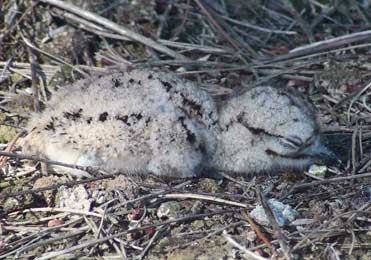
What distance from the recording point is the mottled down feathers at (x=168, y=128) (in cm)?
436

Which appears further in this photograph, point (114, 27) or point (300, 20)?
point (300, 20)

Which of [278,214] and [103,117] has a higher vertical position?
[103,117]

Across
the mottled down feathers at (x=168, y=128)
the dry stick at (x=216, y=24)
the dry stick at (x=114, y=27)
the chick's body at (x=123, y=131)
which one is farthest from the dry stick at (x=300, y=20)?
the chick's body at (x=123, y=131)

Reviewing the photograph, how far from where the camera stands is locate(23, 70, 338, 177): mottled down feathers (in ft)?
14.3

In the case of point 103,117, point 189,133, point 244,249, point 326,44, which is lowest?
point 244,249

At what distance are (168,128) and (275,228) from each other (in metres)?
0.90

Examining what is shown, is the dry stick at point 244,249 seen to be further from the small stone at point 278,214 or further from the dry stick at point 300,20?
the dry stick at point 300,20

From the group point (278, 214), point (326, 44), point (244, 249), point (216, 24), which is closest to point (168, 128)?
point (278, 214)

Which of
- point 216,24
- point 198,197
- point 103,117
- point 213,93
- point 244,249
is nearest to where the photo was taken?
point 244,249

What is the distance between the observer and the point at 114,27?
5.66 meters

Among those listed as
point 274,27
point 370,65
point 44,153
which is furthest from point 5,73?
point 370,65

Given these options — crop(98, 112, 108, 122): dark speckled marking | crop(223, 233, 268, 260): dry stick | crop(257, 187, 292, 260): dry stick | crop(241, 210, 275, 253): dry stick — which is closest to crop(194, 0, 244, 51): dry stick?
crop(98, 112, 108, 122): dark speckled marking

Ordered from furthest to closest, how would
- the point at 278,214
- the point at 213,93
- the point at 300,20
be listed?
the point at 300,20
the point at 213,93
the point at 278,214

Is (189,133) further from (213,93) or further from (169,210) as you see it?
(213,93)
